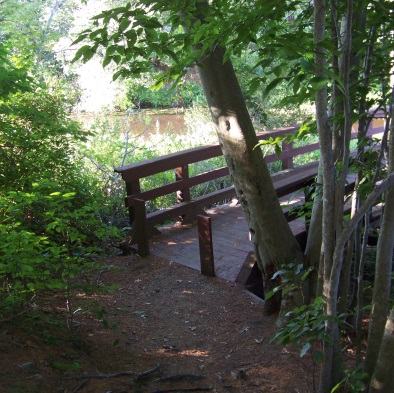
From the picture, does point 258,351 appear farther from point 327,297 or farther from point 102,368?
point 327,297

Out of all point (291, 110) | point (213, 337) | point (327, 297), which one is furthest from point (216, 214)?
point (291, 110)

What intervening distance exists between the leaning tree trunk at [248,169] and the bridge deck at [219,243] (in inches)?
41.9

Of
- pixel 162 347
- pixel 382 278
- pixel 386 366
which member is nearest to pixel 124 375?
pixel 162 347

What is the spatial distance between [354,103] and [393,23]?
576mm

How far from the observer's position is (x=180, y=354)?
170 inches

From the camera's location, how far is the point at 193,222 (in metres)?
7.45

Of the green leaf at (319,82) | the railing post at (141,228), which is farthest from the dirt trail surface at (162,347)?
the green leaf at (319,82)

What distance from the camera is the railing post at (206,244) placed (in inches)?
222

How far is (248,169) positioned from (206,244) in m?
1.29

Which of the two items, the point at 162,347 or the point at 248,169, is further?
the point at 248,169

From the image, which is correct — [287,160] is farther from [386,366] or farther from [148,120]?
[386,366]

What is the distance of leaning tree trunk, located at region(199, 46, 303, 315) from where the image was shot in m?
4.69

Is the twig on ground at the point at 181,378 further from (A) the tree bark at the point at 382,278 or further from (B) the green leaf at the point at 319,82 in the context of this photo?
(B) the green leaf at the point at 319,82

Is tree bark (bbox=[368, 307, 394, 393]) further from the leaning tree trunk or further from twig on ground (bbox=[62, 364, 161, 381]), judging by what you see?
the leaning tree trunk
